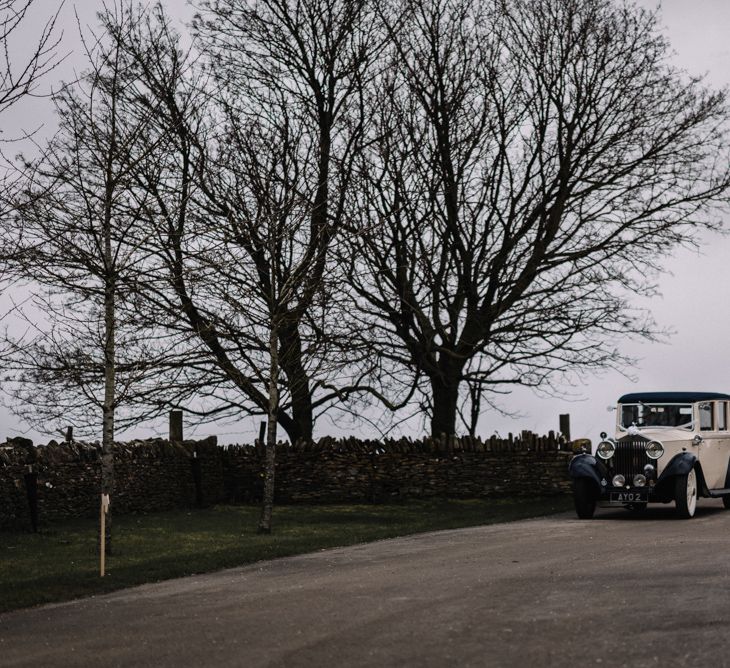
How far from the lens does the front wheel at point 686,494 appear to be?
2025 cm

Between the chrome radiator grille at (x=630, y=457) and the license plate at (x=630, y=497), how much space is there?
34cm

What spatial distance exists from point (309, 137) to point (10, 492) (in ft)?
38.1

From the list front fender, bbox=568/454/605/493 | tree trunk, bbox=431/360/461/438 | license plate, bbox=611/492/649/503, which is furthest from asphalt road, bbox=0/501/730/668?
tree trunk, bbox=431/360/461/438

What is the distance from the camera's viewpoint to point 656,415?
22141mm

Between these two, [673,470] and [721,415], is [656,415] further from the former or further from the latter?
[673,470]

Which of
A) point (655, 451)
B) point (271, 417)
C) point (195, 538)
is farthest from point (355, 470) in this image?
point (655, 451)

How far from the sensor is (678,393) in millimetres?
22078

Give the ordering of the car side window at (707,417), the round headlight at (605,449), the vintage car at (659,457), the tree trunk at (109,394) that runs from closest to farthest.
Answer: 1. the tree trunk at (109,394)
2. the vintage car at (659,457)
3. the round headlight at (605,449)
4. the car side window at (707,417)

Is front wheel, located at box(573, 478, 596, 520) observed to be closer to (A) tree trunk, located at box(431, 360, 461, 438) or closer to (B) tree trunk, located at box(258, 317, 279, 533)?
(B) tree trunk, located at box(258, 317, 279, 533)

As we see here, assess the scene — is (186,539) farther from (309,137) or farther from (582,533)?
(309,137)

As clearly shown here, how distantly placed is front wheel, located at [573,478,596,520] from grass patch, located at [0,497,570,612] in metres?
1.71

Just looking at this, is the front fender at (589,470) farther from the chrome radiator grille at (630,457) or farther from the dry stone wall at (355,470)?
the dry stone wall at (355,470)

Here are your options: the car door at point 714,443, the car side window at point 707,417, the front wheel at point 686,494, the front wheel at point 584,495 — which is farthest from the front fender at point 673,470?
the car side window at point 707,417

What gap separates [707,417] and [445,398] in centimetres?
830
